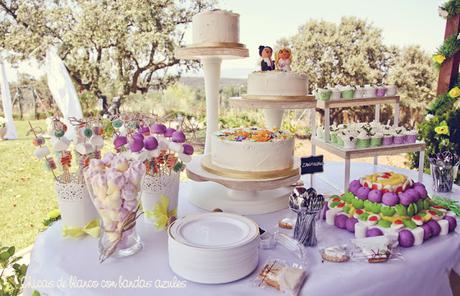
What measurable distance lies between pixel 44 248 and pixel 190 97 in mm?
5625

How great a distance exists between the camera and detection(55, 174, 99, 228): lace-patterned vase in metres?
1.15

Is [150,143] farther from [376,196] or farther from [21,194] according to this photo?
[21,194]

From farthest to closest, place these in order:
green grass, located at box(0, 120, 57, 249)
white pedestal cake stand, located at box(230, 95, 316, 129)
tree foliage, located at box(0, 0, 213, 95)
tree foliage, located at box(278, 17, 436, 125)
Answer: tree foliage, located at box(278, 17, 436, 125)
tree foliage, located at box(0, 0, 213, 95)
green grass, located at box(0, 120, 57, 249)
white pedestal cake stand, located at box(230, 95, 316, 129)

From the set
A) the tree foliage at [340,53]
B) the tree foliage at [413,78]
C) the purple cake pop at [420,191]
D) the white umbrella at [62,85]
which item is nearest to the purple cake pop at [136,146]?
the purple cake pop at [420,191]

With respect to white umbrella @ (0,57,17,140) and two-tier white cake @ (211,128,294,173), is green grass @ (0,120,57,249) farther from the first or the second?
two-tier white cake @ (211,128,294,173)

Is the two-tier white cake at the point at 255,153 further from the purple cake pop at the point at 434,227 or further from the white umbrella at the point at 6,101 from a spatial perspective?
the white umbrella at the point at 6,101

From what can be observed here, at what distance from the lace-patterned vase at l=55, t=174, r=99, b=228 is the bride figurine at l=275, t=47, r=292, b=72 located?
110cm

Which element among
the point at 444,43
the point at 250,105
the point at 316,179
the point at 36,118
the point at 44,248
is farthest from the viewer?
the point at 36,118

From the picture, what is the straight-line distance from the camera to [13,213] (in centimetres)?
395

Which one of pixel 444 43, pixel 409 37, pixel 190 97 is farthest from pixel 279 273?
pixel 409 37

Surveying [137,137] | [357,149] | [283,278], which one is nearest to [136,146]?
[137,137]

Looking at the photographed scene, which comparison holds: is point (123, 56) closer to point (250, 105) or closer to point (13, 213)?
point (13, 213)

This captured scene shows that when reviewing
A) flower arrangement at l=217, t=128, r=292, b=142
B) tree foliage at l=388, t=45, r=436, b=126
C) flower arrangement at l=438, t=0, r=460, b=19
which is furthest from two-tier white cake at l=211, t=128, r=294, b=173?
tree foliage at l=388, t=45, r=436, b=126

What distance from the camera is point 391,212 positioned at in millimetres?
1216
